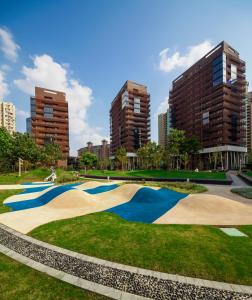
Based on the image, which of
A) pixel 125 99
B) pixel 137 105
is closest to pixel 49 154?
pixel 125 99

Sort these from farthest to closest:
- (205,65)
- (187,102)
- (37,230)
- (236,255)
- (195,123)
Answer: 1. (187,102)
2. (195,123)
3. (205,65)
4. (37,230)
5. (236,255)

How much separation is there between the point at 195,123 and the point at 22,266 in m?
93.1

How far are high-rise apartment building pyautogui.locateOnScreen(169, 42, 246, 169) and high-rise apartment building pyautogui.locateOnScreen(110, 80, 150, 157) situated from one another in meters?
31.6

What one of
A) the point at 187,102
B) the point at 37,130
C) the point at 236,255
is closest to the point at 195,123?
the point at 187,102

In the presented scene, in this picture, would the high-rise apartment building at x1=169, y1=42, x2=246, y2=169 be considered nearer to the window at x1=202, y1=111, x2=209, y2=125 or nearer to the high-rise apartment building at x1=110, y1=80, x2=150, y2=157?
the window at x1=202, y1=111, x2=209, y2=125

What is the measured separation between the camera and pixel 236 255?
6.61m

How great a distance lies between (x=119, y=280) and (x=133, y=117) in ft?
340

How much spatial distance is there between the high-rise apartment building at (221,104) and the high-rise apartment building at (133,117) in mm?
31621

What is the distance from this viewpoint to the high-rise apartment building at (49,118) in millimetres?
86562


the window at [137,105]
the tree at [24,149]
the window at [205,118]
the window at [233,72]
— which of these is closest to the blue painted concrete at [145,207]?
the tree at [24,149]

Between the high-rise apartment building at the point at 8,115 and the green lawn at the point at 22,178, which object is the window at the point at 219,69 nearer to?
the green lawn at the point at 22,178

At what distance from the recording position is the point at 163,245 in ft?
24.5

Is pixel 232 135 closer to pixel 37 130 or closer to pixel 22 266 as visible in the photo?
pixel 22 266

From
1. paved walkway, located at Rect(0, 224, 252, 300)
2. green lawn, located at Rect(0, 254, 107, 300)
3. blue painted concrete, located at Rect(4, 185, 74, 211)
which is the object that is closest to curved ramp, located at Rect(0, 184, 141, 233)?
blue painted concrete, located at Rect(4, 185, 74, 211)
